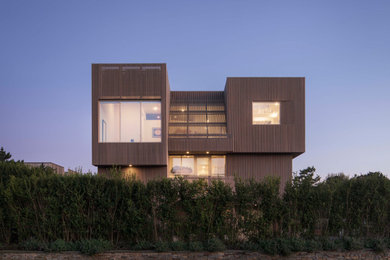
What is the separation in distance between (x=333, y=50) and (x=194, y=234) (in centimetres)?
2154

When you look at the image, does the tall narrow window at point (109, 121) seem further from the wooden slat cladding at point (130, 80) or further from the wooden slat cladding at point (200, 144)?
the wooden slat cladding at point (200, 144)

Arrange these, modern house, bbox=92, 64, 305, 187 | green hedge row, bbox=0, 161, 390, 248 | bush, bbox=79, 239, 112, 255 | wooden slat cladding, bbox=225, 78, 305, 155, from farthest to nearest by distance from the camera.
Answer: wooden slat cladding, bbox=225, 78, 305, 155
modern house, bbox=92, 64, 305, 187
green hedge row, bbox=0, 161, 390, 248
bush, bbox=79, 239, 112, 255

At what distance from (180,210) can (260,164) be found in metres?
9.34

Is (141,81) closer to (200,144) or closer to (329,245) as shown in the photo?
(200,144)

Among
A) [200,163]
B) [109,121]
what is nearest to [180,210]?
[109,121]

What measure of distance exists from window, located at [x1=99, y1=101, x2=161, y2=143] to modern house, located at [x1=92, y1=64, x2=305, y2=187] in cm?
5

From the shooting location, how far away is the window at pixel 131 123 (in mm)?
14453

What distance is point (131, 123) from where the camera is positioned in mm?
14531

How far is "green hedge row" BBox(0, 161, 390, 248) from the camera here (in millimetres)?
8453

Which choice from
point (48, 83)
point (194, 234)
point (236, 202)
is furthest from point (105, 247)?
point (48, 83)

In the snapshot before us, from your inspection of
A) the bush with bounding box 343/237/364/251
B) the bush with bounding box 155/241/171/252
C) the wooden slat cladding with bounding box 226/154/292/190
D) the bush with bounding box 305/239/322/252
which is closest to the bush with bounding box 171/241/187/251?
the bush with bounding box 155/241/171/252

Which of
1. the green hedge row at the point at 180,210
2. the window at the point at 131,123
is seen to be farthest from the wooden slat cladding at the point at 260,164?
the green hedge row at the point at 180,210

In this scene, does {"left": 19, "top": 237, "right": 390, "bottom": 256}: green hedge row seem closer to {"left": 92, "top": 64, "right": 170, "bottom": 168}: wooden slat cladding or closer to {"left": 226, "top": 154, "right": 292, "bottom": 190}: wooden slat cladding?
{"left": 92, "top": 64, "right": 170, "bottom": 168}: wooden slat cladding

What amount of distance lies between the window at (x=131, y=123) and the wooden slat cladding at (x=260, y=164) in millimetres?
5440
